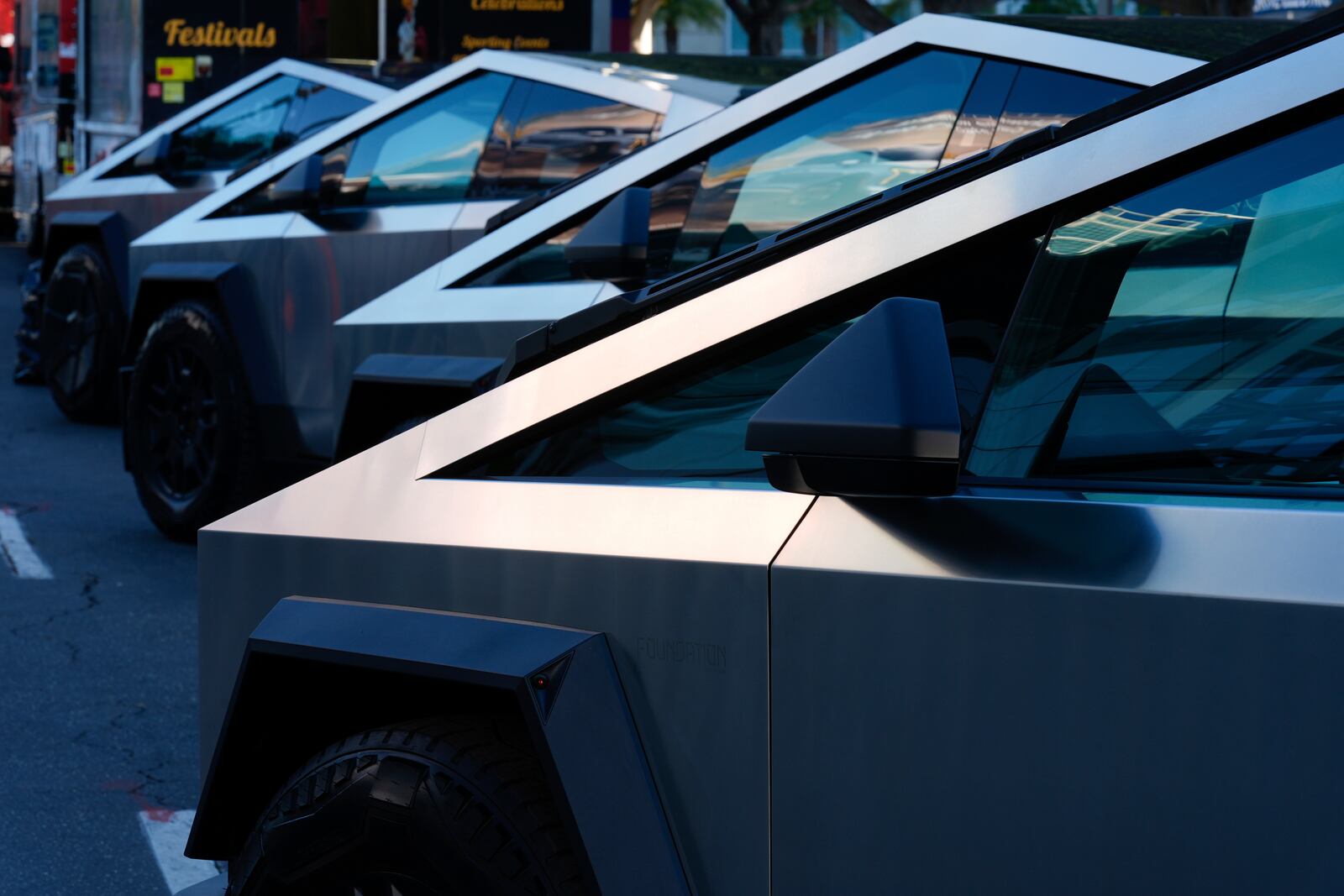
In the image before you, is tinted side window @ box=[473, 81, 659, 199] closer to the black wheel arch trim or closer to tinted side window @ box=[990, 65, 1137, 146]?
the black wheel arch trim

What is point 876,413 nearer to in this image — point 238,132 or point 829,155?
point 829,155

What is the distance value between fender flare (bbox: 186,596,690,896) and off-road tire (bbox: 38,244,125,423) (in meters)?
6.66

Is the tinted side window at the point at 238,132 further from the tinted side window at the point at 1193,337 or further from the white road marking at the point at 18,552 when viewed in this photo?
the tinted side window at the point at 1193,337

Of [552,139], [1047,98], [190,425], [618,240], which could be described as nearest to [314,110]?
[190,425]

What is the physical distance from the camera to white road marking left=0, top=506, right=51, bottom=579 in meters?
5.98

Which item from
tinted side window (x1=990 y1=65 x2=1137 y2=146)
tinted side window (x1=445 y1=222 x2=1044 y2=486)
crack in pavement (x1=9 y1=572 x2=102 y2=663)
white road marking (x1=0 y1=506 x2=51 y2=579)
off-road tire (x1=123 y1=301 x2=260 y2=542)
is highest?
tinted side window (x1=990 y1=65 x2=1137 y2=146)

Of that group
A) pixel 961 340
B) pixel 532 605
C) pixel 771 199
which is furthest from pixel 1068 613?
pixel 771 199

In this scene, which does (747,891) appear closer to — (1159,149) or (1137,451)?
(1137,451)

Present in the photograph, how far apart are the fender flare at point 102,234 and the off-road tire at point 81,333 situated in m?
0.04

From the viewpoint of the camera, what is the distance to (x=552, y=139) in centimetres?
590

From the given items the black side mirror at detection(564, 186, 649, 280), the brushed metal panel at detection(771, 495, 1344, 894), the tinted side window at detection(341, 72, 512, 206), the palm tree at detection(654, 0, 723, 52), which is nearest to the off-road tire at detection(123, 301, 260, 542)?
the tinted side window at detection(341, 72, 512, 206)

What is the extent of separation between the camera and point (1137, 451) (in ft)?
5.81

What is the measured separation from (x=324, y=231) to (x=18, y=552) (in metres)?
1.74

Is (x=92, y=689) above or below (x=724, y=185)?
below
